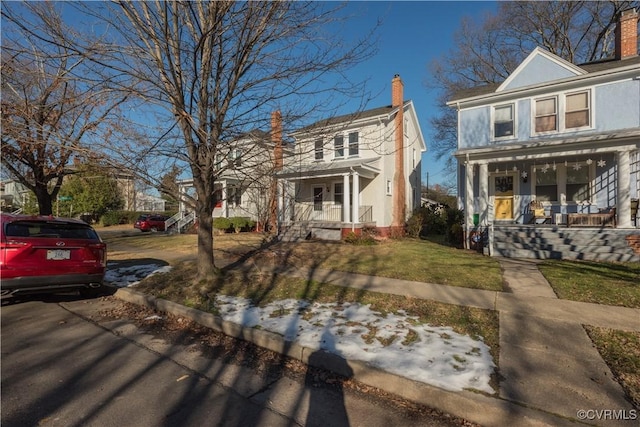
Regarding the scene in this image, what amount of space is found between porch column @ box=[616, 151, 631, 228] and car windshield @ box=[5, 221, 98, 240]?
14078mm

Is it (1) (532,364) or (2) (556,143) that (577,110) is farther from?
(1) (532,364)

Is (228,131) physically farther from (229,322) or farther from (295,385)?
(295,385)

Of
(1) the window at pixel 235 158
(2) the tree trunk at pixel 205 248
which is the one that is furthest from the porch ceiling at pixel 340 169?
(1) the window at pixel 235 158

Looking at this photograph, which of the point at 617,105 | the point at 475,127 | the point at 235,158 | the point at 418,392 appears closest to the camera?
the point at 418,392

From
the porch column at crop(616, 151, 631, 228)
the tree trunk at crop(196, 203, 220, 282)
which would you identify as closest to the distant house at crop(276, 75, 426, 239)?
the porch column at crop(616, 151, 631, 228)

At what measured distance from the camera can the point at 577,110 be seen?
1265 cm

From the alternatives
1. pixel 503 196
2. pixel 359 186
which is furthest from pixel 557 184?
pixel 359 186

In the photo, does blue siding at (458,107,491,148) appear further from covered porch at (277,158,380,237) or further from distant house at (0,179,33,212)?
distant house at (0,179,33,212)

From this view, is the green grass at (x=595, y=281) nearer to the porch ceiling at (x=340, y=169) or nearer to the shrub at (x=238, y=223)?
the porch ceiling at (x=340, y=169)

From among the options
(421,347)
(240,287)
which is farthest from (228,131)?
(421,347)

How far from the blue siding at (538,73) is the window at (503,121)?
833mm

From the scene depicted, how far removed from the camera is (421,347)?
13.3ft

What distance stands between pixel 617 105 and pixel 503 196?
476 centimetres

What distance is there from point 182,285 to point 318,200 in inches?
536
